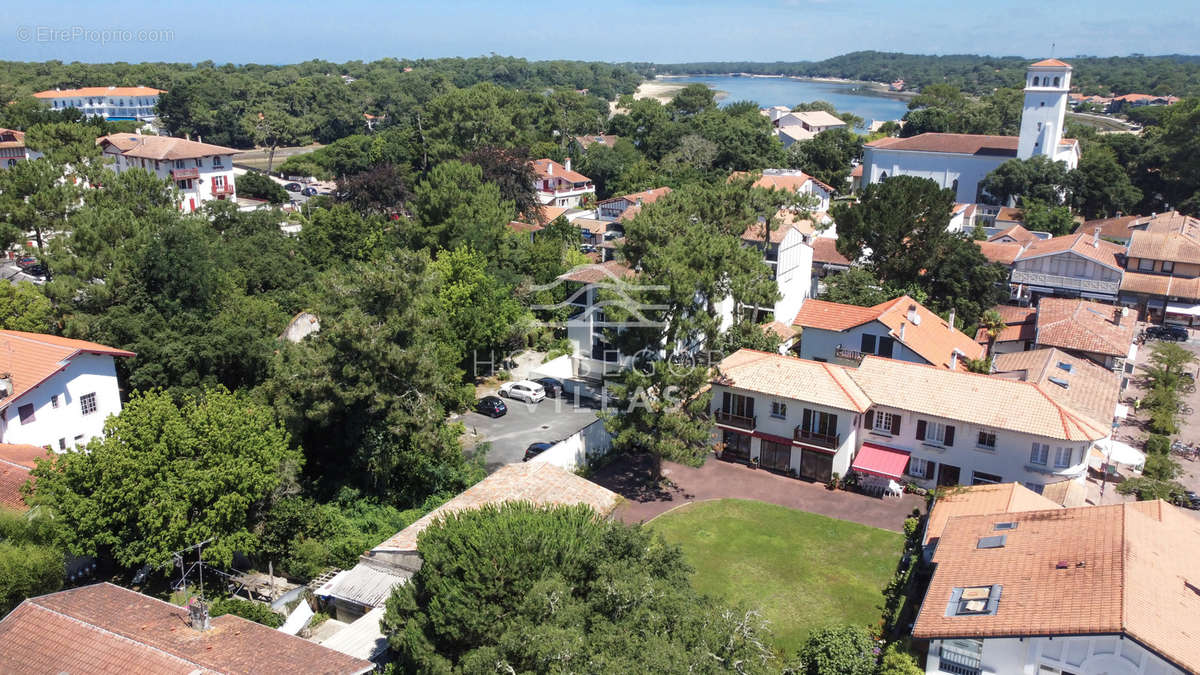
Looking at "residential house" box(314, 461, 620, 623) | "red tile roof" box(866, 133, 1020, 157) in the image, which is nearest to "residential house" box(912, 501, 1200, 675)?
"residential house" box(314, 461, 620, 623)

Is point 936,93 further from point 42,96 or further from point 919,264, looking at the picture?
point 42,96

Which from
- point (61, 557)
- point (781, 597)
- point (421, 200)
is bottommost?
point (781, 597)

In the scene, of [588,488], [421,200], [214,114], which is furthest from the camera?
[214,114]

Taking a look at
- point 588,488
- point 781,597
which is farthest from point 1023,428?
point 588,488

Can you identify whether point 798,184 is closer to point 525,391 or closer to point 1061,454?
point 525,391

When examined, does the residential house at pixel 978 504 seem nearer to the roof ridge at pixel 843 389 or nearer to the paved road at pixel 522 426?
the roof ridge at pixel 843 389

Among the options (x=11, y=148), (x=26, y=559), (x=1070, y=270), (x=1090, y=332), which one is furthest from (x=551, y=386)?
(x=11, y=148)

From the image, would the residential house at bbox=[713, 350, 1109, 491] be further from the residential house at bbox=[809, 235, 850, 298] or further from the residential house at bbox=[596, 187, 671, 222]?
the residential house at bbox=[596, 187, 671, 222]
